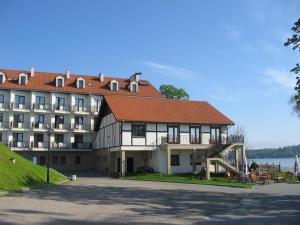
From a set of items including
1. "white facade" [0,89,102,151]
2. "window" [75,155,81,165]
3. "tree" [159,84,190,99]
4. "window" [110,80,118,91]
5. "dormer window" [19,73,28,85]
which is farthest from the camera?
"tree" [159,84,190,99]

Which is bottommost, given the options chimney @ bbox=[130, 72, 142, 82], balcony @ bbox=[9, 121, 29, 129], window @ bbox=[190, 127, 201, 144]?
window @ bbox=[190, 127, 201, 144]

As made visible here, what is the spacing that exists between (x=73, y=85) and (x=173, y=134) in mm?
23412

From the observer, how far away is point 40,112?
57.7 m

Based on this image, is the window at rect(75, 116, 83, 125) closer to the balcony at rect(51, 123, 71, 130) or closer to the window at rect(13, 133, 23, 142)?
the balcony at rect(51, 123, 71, 130)

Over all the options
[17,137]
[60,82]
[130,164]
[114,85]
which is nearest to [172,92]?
[114,85]

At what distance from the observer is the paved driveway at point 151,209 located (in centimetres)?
1412

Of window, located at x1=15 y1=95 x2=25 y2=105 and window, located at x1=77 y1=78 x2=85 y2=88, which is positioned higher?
window, located at x1=77 y1=78 x2=85 y2=88

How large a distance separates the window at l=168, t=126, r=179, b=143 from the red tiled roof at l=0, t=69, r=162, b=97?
19698mm

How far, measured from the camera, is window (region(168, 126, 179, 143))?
4381cm

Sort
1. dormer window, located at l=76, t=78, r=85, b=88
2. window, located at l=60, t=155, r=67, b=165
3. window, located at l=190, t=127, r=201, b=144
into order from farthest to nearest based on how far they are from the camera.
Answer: dormer window, located at l=76, t=78, r=85, b=88 < window, located at l=60, t=155, r=67, b=165 < window, located at l=190, t=127, r=201, b=144

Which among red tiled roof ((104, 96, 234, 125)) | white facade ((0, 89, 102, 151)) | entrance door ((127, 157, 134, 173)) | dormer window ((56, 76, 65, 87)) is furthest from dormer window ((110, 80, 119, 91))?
entrance door ((127, 157, 134, 173))

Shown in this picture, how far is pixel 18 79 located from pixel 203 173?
32419 millimetres

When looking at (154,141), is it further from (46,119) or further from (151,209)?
(151,209)

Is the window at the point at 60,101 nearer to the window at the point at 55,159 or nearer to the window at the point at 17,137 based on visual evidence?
the window at the point at 17,137
